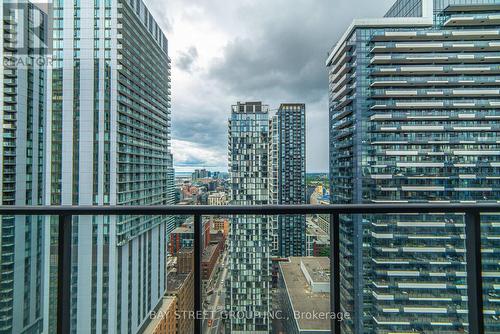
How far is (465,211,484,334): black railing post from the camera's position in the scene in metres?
1.25

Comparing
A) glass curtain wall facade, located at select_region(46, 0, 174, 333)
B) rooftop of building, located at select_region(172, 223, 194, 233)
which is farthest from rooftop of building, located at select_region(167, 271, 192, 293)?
glass curtain wall facade, located at select_region(46, 0, 174, 333)

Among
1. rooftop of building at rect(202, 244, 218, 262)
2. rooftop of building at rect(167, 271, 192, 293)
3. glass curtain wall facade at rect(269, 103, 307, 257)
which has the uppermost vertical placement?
glass curtain wall facade at rect(269, 103, 307, 257)

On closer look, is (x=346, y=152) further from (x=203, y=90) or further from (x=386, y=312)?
(x=203, y=90)

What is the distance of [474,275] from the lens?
126 centimetres

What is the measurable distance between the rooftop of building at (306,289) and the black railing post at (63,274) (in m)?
1.23

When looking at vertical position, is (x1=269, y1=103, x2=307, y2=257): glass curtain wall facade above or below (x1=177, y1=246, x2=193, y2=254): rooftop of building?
above

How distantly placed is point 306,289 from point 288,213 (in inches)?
19.2

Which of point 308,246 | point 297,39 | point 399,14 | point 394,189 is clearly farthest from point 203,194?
point 399,14

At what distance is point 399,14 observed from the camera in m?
2.60

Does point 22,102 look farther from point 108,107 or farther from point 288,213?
point 288,213

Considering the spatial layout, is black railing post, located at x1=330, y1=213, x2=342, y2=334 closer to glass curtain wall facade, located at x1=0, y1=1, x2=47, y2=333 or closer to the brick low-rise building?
the brick low-rise building

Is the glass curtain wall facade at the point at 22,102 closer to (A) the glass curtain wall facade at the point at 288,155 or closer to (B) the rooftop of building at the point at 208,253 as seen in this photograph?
(B) the rooftop of building at the point at 208,253

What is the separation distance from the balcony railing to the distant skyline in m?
1.13

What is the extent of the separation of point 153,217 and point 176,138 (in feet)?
4.14
